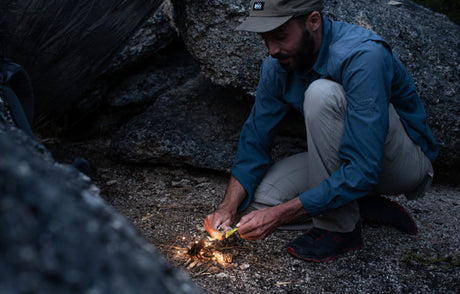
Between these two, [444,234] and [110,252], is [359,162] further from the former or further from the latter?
[110,252]

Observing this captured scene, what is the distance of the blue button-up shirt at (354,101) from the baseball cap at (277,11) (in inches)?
8.1

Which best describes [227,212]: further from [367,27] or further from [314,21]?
[367,27]

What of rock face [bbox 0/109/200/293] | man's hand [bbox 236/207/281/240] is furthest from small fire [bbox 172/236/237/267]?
rock face [bbox 0/109/200/293]

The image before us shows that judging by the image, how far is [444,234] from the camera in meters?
2.54

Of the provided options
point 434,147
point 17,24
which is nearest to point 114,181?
point 17,24

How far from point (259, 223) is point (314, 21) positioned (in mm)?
1174

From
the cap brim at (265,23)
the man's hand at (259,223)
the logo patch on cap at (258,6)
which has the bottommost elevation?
the man's hand at (259,223)

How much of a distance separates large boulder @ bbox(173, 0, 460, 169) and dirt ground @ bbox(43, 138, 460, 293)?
2.37ft

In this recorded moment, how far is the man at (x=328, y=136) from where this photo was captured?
195 cm

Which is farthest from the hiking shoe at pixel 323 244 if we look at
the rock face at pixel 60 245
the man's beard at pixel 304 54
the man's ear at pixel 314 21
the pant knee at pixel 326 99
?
the rock face at pixel 60 245

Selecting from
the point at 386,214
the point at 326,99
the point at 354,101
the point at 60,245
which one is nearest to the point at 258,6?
the point at 326,99

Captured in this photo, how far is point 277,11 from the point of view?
6.89 ft

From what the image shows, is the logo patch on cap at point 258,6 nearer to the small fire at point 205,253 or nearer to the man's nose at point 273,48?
the man's nose at point 273,48

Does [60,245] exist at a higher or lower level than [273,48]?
higher
